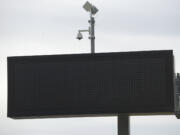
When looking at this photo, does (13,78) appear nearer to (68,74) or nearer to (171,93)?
(68,74)

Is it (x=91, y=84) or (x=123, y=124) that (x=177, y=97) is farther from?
(x=91, y=84)

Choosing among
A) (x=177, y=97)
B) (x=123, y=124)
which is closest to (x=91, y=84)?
(x=123, y=124)

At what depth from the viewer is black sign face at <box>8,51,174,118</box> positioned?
92.3 ft

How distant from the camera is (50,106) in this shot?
28672 millimetres

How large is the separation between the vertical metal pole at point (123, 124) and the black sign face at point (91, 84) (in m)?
0.33

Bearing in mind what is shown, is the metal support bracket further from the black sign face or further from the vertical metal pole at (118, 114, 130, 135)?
the vertical metal pole at (118, 114, 130, 135)

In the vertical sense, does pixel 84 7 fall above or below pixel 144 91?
above

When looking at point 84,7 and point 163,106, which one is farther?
point 84,7

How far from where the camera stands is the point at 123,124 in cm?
2842

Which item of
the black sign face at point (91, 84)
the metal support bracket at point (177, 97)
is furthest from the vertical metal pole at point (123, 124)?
Answer: the metal support bracket at point (177, 97)

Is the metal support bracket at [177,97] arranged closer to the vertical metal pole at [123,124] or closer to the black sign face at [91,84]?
the black sign face at [91,84]

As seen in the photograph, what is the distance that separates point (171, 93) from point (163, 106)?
367 mm

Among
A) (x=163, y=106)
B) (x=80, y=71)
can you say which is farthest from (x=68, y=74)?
(x=163, y=106)

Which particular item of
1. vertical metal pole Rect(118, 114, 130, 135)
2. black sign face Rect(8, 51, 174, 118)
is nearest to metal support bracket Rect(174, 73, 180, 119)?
black sign face Rect(8, 51, 174, 118)
